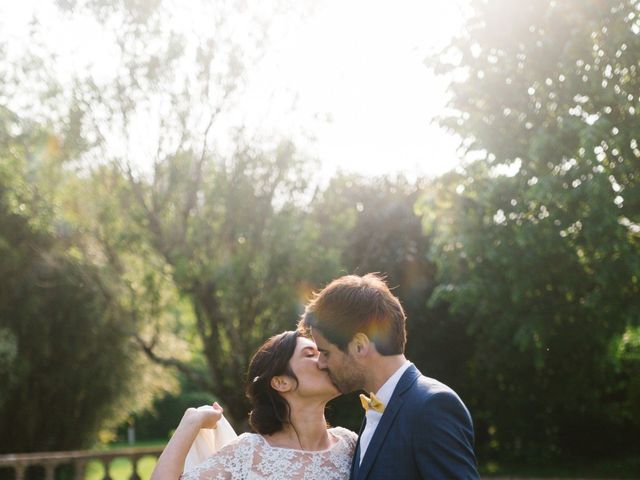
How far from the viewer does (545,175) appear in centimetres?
1200

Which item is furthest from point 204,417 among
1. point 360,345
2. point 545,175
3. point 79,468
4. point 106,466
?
point 79,468

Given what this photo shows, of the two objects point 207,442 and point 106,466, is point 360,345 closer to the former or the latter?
point 207,442

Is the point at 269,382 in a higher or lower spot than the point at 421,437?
higher

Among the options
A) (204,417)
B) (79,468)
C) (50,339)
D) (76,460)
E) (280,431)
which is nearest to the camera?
(204,417)

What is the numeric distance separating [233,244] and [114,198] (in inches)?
93.6

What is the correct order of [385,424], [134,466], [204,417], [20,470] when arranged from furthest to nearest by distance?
[134,466]
[20,470]
[204,417]
[385,424]

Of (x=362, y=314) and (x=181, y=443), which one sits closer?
(x=362, y=314)

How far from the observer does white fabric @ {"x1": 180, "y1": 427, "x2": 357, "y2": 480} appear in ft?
12.3

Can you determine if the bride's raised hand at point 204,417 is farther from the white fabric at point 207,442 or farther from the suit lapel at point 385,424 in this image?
the suit lapel at point 385,424

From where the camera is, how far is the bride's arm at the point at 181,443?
3709 millimetres

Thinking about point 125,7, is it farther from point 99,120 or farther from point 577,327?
point 577,327

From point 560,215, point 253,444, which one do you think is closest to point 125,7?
point 560,215

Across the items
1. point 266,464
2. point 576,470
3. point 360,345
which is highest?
point 360,345

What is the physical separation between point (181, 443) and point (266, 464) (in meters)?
0.36
